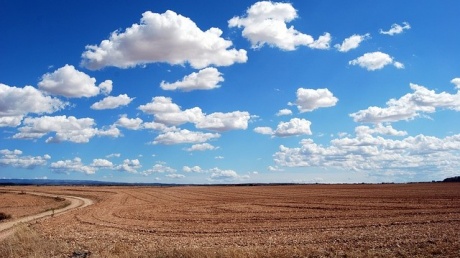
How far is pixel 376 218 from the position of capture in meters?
33.7

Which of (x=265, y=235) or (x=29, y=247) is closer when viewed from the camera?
(x=29, y=247)

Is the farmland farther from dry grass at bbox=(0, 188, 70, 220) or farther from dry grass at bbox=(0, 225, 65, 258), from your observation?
dry grass at bbox=(0, 188, 70, 220)

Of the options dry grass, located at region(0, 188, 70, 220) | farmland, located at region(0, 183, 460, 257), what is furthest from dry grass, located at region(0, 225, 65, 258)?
dry grass, located at region(0, 188, 70, 220)

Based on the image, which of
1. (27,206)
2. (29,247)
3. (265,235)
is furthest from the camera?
(27,206)

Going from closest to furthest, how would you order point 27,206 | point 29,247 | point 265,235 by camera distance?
point 29,247 < point 265,235 < point 27,206

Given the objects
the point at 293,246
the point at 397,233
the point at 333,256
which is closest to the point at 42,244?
the point at 293,246

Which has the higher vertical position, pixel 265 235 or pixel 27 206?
pixel 265 235

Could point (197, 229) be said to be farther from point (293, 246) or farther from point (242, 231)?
point (293, 246)

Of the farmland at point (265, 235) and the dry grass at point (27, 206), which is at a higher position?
the farmland at point (265, 235)

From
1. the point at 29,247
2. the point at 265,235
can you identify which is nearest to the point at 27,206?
the point at 29,247

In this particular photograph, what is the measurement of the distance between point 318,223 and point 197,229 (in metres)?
8.16

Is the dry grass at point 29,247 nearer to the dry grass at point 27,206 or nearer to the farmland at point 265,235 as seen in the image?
the farmland at point 265,235

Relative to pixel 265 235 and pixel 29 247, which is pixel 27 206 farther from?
pixel 265 235

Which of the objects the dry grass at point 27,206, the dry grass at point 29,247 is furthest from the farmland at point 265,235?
the dry grass at point 27,206
